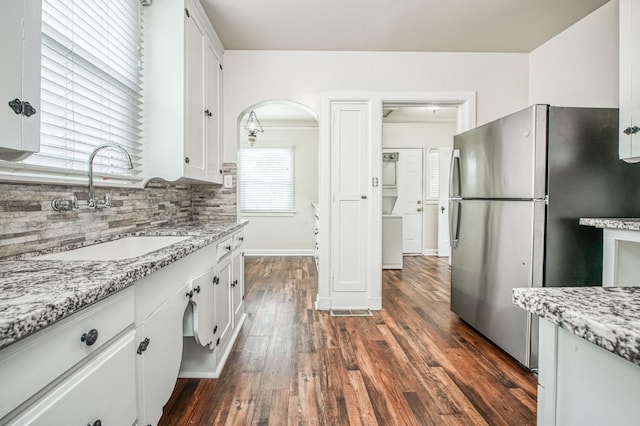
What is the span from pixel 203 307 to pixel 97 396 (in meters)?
0.88

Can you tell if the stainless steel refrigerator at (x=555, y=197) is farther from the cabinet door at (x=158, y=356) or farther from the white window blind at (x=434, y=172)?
the white window blind at (x=434, y=172)

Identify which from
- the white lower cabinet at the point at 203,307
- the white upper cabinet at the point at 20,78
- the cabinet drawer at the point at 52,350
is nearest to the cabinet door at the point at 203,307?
the white lower cabinet at the point at 203,307

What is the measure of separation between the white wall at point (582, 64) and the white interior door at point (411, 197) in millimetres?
2849

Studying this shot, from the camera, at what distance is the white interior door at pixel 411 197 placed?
5992 millimetres

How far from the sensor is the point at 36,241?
1.26 m

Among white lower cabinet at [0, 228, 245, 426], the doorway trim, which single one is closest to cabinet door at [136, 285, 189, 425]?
white lower cabinet at [0, 228, 245, 426]

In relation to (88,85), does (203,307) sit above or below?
below

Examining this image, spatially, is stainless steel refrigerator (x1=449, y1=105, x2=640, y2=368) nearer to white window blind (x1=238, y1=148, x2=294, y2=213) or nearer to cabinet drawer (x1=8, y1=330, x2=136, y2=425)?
cabinet drawer (x1=8, y1=330, x2=136, y2=425)

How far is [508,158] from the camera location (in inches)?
84.0

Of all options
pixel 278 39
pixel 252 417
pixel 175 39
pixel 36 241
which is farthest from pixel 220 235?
pixel 278 39

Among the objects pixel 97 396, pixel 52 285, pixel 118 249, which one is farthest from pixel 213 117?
pixel 97 396

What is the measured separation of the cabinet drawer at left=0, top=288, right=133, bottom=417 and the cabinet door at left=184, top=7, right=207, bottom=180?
1400 millimetres

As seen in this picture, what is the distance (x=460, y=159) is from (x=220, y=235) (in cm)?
204

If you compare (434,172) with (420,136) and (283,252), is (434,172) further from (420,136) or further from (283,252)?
(283,252)
